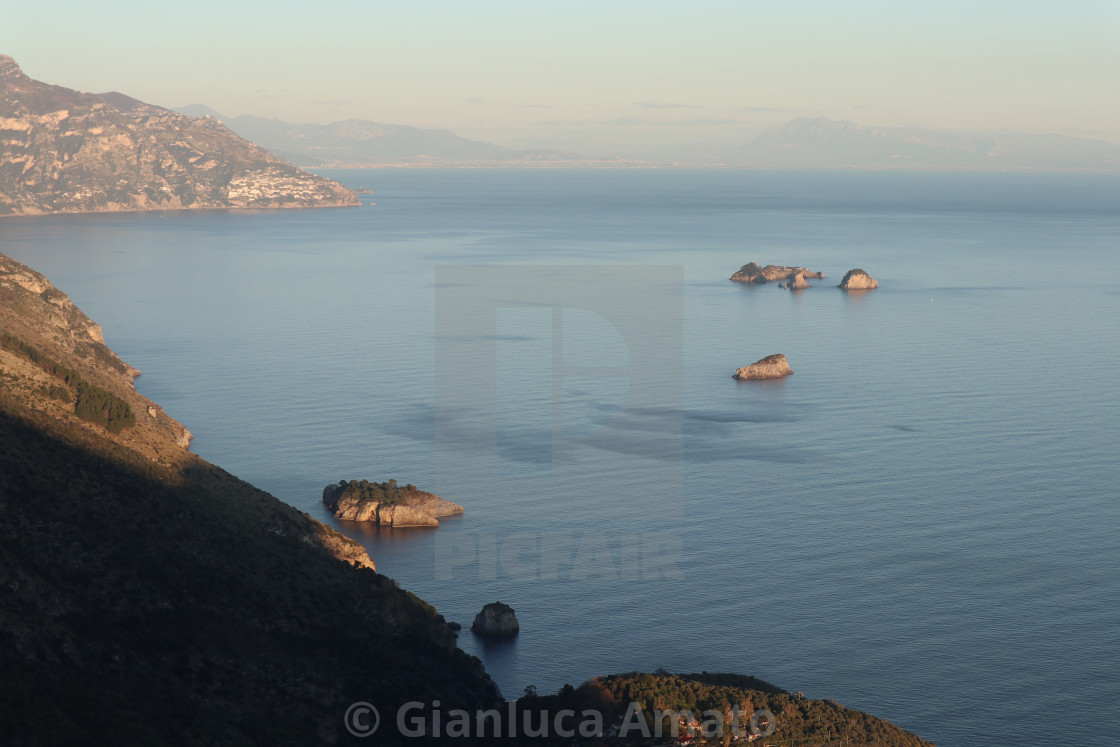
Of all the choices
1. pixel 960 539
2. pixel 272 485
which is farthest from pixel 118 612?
pixel 960 539

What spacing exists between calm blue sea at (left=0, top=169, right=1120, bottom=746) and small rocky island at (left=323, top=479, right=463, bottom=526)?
1.71m

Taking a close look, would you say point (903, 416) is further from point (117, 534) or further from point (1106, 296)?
point (1106, 296)

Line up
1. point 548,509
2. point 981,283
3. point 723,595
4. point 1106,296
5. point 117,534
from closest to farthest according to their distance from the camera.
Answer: point 117,534
point 723,595
point 548,509
point 1106,296
point 981,283

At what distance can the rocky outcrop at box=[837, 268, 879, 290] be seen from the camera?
19250cm

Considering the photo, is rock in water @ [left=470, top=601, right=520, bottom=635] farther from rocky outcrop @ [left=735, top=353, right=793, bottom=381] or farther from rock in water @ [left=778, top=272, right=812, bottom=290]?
rock in water @ [left=778, top=272, right=812, bottom=290]

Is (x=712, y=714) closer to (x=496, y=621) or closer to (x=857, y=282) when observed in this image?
(x=496, y=621)

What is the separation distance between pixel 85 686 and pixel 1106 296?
611 ft

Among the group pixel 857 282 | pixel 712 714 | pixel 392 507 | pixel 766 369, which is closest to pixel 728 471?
pixel 392 507

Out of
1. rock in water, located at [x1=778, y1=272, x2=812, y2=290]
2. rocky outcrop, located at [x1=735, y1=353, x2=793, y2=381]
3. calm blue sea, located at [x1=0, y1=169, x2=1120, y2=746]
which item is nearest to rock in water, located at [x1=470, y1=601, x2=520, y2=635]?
calm blue sea, located at [x1=0, y1=169, x2=1120, y2=746]

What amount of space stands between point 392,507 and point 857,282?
137 metres

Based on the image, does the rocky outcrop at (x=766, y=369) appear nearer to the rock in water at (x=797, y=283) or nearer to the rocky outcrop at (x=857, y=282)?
the rocky outcrop at (x=857, y=282)

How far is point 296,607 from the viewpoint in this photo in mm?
48750

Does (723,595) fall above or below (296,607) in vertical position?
below

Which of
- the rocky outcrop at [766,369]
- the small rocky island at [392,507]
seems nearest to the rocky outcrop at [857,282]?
the rocky outcrop at [766,369]
